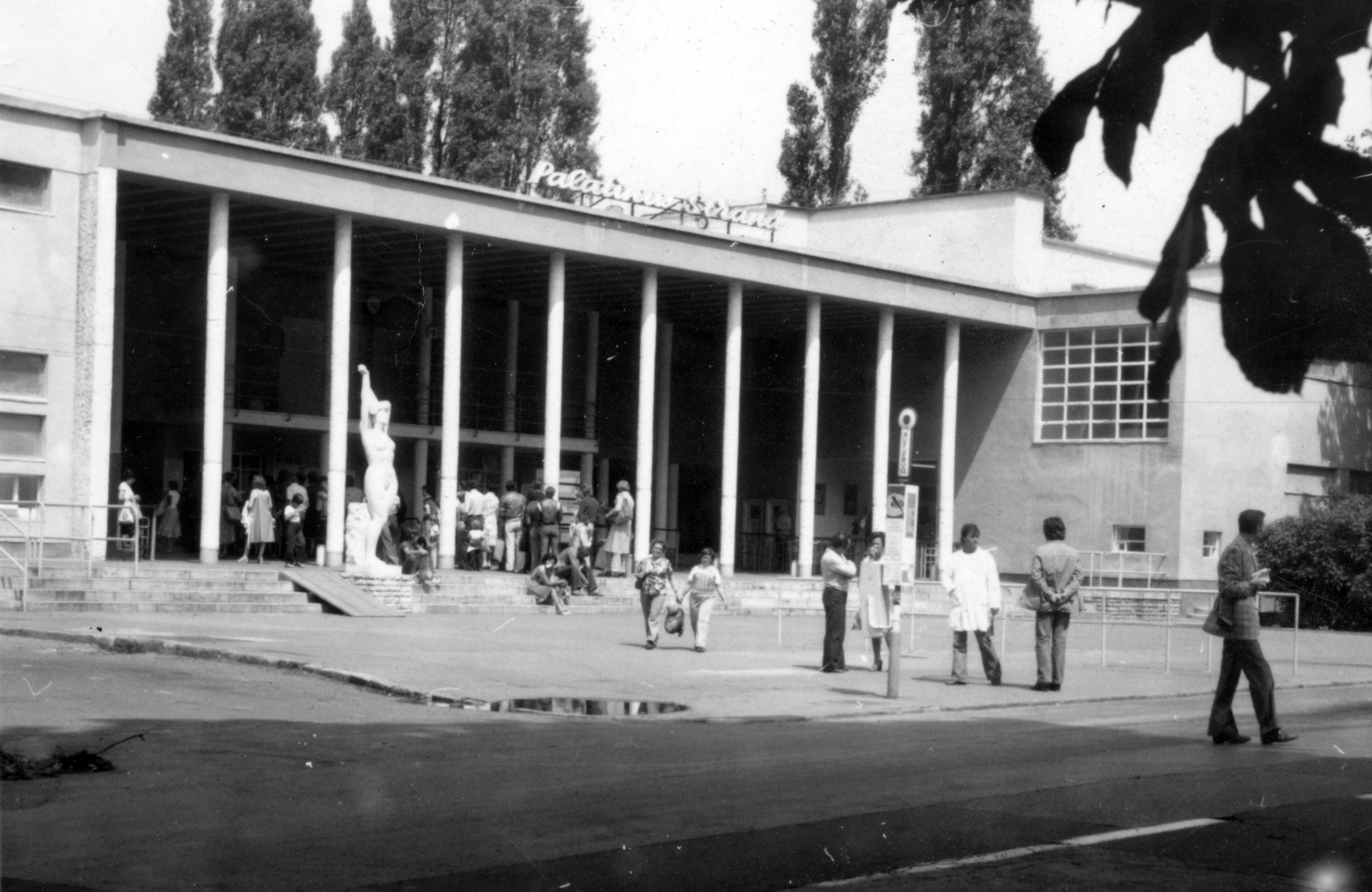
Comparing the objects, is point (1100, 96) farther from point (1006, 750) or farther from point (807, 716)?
point (807, 716)

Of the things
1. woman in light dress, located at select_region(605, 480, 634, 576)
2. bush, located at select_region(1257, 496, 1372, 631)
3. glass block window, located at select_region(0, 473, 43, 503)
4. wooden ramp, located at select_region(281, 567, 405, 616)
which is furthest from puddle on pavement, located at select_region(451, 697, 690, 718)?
woman in light dress, located at select_region(605, 480, 634, 576)

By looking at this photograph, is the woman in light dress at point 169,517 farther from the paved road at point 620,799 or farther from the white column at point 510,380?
the paved road at point 620,799

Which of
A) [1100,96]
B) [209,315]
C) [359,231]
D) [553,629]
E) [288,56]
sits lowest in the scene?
[553,629]

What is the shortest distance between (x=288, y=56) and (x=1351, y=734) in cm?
2859

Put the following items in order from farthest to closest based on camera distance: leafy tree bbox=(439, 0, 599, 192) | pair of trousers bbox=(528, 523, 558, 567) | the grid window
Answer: the grid window
pair of trousers bbox=(528, 523, 558, 567)
leafy tree bbox=(439, 0, 599, 192)

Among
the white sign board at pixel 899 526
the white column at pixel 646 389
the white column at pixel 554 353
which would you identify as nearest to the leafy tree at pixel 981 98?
the white sign board at pixel 899 526

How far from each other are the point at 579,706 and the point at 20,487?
687 inches

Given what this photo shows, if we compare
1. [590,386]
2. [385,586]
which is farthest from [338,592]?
[590,386]

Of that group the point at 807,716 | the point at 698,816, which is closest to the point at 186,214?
the point at 807,716

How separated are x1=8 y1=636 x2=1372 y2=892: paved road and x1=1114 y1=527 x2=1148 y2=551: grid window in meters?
28.8

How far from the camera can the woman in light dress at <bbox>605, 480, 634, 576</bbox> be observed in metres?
34.8

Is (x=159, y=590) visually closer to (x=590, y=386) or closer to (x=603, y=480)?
(x=590, y=386)

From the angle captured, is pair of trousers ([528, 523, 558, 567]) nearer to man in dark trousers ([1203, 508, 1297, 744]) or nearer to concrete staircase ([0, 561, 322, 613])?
concrete staircase ([0, 561, 322, 613])

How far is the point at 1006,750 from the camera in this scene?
13.0 meters
